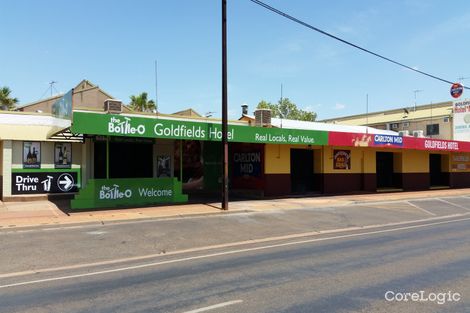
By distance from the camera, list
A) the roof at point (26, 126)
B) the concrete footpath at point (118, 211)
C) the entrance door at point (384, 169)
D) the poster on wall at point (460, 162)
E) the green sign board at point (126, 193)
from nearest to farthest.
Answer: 1. the concrete footpath at point (118, 211)
2. the green sign board at point (126, 193)
3. the roof at point (26, 126)
4. the entrance door at point (384, 169)
5. the poster on wall at point (460, 162)

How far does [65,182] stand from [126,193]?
3.92m

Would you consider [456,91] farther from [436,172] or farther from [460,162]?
[436,172]

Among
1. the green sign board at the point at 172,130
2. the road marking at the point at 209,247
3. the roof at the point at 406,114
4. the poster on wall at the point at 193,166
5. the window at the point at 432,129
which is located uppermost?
the roof at the point at 406,114

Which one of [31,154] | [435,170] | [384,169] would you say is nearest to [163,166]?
[31,154]

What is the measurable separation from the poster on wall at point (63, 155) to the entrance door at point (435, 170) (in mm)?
24600

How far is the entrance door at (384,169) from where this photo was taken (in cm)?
A: 2850

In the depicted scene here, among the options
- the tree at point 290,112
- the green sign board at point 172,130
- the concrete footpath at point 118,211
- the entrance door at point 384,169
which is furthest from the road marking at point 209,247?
the tree at point 290,112

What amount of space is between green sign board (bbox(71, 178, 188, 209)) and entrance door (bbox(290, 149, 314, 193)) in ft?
24.5

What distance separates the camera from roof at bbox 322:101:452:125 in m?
51.1

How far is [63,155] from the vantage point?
64.5 ft

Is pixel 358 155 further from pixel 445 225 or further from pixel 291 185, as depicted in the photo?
pixel 445 225

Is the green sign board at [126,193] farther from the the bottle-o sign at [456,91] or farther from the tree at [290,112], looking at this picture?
the tree at [290,112]

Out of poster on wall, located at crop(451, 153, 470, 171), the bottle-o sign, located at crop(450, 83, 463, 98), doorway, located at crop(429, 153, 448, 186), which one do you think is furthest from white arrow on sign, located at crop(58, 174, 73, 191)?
the bottle-o sign, located at crop(450, 83, 463, 98)

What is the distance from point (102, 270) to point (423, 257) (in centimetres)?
599
